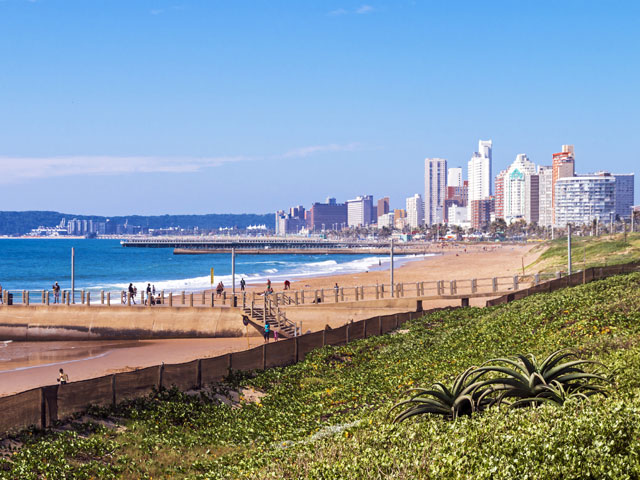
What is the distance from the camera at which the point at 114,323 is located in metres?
38.6

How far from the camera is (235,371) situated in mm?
19125

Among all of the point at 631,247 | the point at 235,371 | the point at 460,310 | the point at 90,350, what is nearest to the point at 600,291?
the point at 460,310

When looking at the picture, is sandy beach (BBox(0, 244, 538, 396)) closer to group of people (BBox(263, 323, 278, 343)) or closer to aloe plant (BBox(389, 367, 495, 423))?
group of people (BBox(263, 323, 278, 343))

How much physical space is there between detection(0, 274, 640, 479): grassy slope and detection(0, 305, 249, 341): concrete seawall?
1266cm

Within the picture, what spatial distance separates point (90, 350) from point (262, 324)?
885 cm

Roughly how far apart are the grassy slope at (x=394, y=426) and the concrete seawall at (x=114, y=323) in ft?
41.5

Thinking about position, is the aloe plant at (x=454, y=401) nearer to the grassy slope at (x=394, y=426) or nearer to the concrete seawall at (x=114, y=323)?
the grassy slope at (x=394, y=426)

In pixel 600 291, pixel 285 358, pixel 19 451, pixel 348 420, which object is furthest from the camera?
pixel 600 291

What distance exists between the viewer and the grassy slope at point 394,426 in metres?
7.25

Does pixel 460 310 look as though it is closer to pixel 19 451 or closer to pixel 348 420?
pixel 348 420

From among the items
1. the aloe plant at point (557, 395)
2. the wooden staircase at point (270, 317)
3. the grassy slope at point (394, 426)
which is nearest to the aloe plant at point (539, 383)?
the aloe plant at point (557, 395)

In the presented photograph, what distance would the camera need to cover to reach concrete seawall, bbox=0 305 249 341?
120ft

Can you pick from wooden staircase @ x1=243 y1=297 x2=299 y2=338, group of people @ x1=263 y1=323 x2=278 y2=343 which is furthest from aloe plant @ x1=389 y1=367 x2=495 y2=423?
wooden staircase @ x1=243 y1=297 x2=299 y2=338

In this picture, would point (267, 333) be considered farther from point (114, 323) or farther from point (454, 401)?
point (454, 401)
